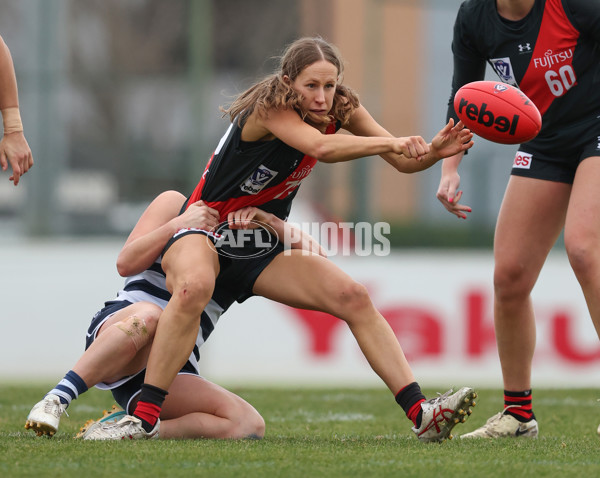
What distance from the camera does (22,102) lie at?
922cm

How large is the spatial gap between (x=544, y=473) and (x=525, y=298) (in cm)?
123

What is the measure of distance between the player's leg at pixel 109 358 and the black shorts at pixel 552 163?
5.65ft

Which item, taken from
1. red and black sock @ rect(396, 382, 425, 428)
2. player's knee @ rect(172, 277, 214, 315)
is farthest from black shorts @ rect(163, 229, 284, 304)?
red and black sock @ rect(396, 382, 425, 428)

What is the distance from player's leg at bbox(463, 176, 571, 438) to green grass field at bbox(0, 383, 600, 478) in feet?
0.60

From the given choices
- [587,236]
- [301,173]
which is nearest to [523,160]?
[587,236]

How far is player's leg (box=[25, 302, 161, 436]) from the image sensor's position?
4004mm

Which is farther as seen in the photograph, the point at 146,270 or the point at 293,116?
the point at 146,270

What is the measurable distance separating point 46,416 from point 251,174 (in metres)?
1.27

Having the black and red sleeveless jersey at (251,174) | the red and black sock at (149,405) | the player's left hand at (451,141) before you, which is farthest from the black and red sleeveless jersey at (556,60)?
the red and black sock at (149,405)

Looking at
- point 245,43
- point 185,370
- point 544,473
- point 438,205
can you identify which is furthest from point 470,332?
point 245,43

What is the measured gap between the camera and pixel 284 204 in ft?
14.7

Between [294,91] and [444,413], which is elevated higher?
[294,91]

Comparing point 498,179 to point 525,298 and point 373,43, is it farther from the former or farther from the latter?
point 525,298

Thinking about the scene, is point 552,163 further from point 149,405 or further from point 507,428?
point 149,405
